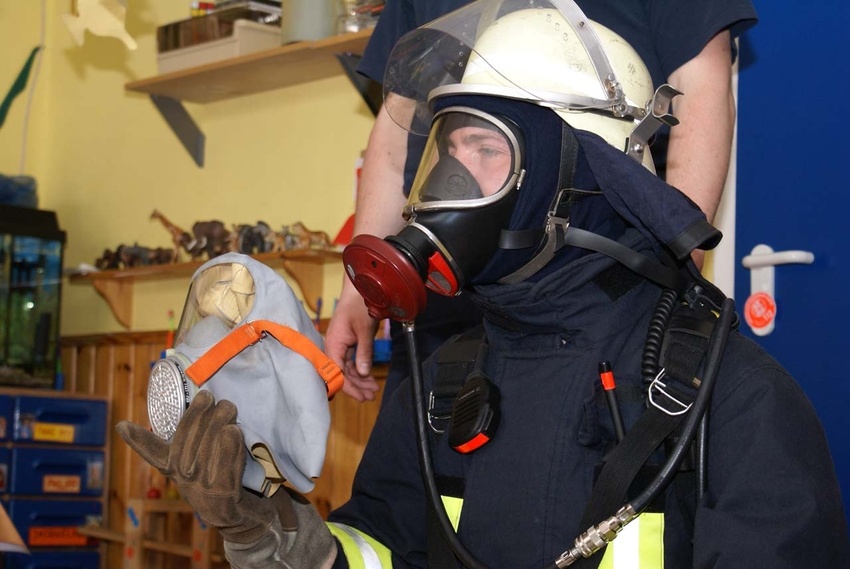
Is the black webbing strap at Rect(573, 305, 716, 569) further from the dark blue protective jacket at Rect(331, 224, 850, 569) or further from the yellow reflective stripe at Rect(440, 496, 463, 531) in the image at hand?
the yellow reflective stripe at Rect(440, 496, 463, 531)

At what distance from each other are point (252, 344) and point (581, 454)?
45cm

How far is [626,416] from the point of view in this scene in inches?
58.6

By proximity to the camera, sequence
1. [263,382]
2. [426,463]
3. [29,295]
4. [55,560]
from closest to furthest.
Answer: [263,382], [426,463], [55,560], [29,295]

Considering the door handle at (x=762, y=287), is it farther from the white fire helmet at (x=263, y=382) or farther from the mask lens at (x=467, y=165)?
the white fire helmet at (x=263, y=382)

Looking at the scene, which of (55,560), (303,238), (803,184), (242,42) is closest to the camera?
(803,184)

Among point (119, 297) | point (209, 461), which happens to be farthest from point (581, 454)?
point (119, 297)

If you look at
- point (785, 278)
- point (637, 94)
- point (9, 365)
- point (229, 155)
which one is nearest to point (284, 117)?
point (229, 155)

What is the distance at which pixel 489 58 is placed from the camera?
171 centimetres

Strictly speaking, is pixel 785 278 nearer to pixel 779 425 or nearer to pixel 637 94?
pixel 637 94

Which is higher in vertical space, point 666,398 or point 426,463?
point 666,398

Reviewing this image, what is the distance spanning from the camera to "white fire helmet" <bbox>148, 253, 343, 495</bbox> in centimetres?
146

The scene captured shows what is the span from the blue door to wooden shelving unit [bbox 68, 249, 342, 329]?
1.43 m

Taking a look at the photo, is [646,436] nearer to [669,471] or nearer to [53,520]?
[669,471]

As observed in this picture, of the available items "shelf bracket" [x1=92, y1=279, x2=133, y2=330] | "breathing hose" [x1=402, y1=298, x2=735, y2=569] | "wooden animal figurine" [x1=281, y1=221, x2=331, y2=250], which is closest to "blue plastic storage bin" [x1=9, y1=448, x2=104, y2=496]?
"shelf bracket" [x1=92, y1=279, x2=133, y2=330]
